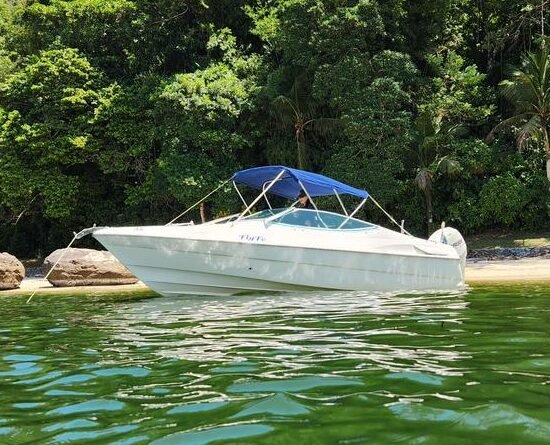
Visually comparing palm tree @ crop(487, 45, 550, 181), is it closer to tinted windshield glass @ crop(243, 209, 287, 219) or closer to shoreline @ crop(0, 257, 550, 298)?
shoreline @ crop(0, 257, 550, 298)

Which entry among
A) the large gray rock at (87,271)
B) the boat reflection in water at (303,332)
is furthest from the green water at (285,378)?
the large gray rock at (87,271)

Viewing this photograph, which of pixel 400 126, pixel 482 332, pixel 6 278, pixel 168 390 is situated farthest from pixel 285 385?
pixel 400 126

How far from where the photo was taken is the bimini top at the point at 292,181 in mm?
11242

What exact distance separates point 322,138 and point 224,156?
418 cm

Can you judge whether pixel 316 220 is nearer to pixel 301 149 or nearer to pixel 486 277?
pixel 486 277

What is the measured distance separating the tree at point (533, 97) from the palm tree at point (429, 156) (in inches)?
79.4

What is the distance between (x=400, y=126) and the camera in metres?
21.1

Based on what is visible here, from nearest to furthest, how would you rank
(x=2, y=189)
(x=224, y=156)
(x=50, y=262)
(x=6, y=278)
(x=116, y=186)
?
(x=6, y=278) → (x=50, y=262) → (x=224, y=156) → (x=2, y=189) → (x=116, y=186)

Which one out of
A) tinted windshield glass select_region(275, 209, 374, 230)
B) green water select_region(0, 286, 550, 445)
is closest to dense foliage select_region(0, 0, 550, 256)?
tinted windshield glass select_region(275, 209, 374, 230)

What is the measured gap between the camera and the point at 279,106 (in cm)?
2275

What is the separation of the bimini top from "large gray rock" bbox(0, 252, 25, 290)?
24.0ft

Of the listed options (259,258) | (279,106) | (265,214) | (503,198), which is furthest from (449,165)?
(259,258)

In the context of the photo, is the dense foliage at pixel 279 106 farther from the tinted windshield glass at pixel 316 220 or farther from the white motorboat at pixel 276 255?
the tinted windshield glass at pixel 316 220

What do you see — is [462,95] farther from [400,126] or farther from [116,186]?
[116,186]
